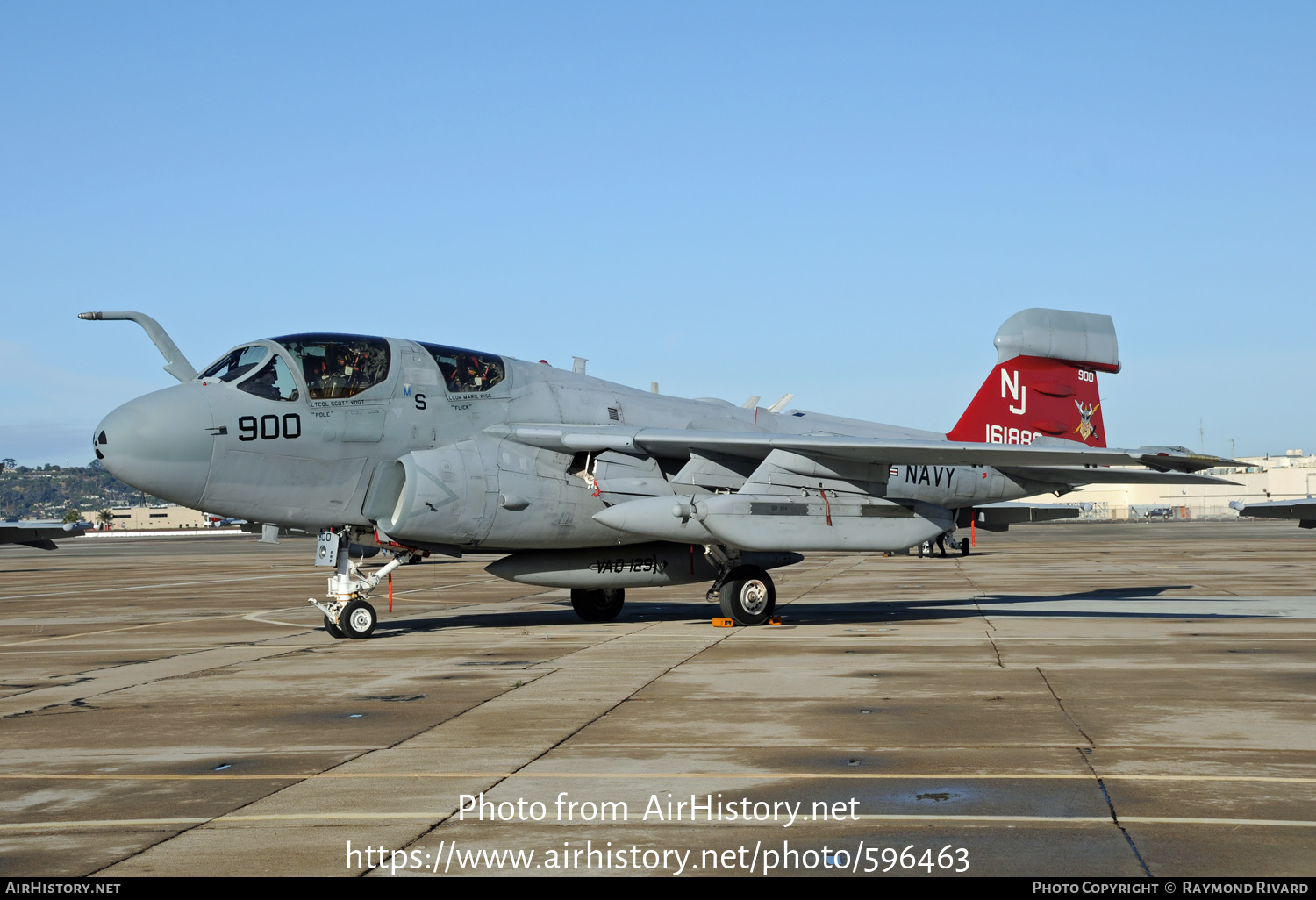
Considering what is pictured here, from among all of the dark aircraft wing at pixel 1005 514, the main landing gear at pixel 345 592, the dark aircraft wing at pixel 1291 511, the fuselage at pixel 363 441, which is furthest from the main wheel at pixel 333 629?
the dark aircraft wing at pixel 1291 511

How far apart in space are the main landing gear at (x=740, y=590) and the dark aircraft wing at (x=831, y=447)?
1495 millimetres

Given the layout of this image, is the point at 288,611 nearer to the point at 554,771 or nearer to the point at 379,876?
the point at 554,771

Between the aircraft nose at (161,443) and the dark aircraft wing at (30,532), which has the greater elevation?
the aircraft nose at (161,443)

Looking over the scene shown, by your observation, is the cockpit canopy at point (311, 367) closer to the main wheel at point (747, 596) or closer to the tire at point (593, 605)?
the tire at point (593, 605)

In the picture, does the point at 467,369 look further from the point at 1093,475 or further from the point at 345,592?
the point at 1093,475

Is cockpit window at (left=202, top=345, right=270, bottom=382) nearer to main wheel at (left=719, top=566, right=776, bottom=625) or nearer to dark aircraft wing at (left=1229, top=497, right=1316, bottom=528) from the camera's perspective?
main wheel at (left=719, top=566, right=776, bottom=625)

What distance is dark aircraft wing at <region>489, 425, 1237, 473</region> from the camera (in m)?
14.5

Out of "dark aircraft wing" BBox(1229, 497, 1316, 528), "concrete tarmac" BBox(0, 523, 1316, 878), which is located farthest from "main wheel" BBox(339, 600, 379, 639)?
"dark aircraft wing" BBox(1229, 497, 1316, 528)

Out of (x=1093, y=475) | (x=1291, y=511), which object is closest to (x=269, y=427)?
(x=1093, y=475)

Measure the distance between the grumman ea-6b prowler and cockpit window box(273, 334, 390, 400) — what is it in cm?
2

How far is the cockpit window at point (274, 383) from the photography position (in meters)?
13.5

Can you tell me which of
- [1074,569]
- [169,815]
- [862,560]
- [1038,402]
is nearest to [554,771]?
[169,815]

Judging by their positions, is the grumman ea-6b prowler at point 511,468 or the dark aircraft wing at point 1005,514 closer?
the grumman ea-6b prowler at point 511,468
